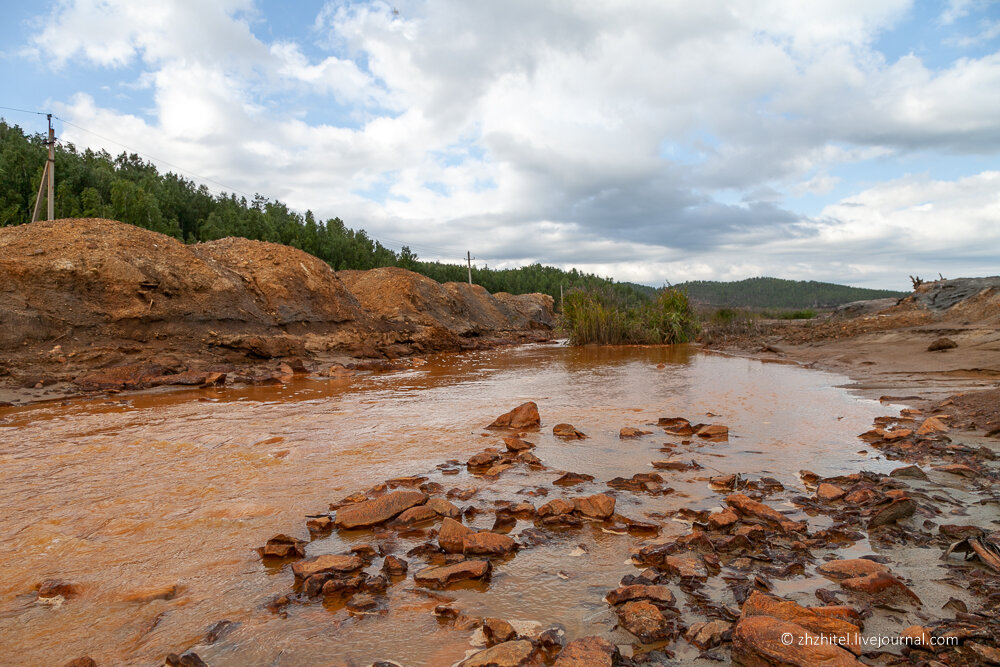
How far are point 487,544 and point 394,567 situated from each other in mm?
488

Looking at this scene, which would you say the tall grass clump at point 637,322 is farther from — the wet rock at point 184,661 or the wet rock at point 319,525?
the wet rock at point 184,661

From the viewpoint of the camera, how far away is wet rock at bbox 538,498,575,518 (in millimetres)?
3148

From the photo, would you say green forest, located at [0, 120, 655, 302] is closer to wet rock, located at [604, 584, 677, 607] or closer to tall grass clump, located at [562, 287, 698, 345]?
tall grass clump, located at [562, 287, 698, 345]

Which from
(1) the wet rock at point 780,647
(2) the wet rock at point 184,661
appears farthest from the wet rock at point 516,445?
(2) the wet rock at point 184,661

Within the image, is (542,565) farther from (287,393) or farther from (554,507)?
(287,393)

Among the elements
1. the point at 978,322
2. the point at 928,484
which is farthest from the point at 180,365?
the point at 978,322

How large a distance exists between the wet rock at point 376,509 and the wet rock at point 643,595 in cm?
147

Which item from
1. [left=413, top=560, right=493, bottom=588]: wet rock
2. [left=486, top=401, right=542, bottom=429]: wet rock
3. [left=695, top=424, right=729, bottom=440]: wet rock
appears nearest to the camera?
[left=413, top=560, right=493, bottom=588]: wet rock

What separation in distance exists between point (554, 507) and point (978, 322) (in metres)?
14.5

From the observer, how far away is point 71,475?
419 cm

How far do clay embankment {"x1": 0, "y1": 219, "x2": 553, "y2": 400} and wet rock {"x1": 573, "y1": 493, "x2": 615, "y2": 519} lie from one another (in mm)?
9022

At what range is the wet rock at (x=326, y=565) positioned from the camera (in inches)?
96.5

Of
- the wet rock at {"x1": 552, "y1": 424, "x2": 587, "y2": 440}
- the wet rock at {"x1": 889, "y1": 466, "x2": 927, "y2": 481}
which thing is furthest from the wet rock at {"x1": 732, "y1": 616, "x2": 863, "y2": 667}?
the wet rock at {"x1": 552, "y1": 424, "x2": 587, "y2": 440}

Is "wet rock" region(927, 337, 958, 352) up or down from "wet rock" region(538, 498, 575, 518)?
up
